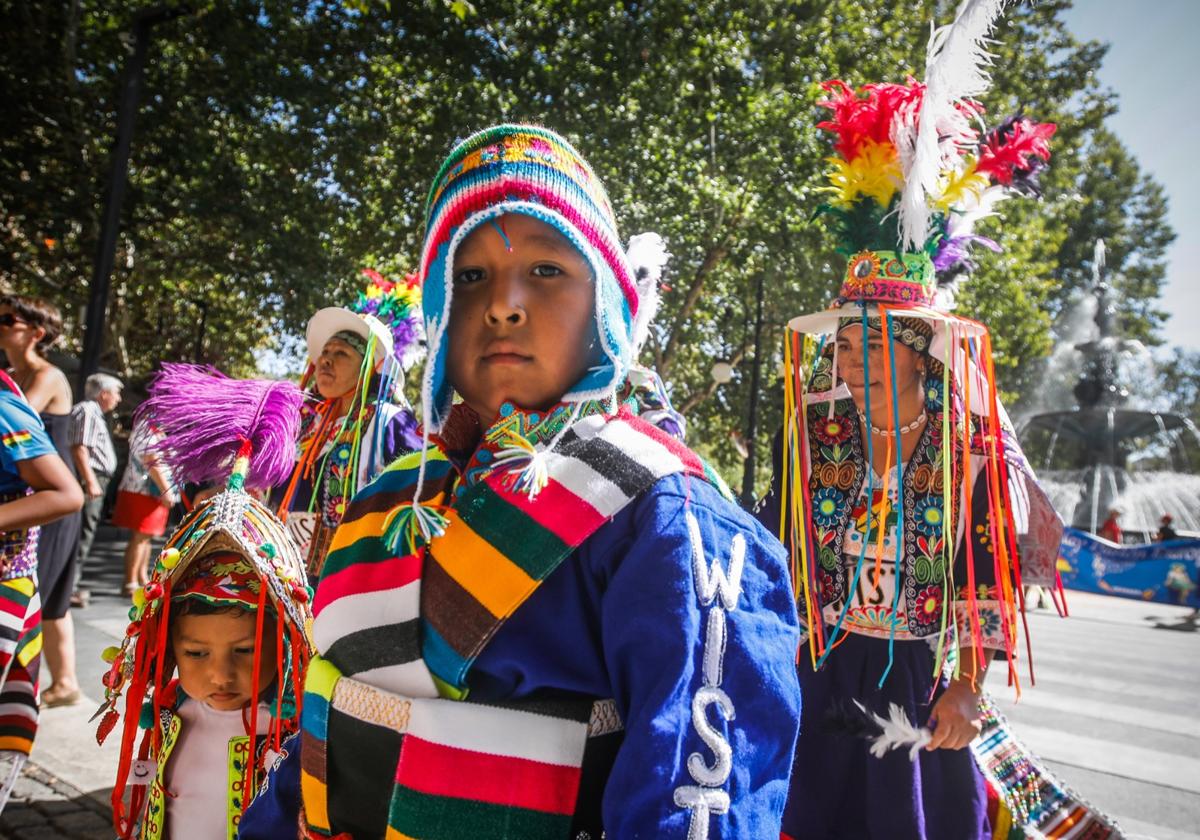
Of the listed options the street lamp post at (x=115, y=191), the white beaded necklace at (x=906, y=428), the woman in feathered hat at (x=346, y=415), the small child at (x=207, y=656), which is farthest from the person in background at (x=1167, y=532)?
the small child at (x=207, y=656)

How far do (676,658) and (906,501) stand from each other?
1.91m

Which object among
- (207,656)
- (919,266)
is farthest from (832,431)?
(207,656)

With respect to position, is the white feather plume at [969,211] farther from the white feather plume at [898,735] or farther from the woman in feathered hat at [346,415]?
the woman in feathered hat at [346,415]

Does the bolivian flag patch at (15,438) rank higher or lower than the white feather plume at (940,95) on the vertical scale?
lower

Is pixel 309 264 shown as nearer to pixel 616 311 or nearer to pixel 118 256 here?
pixel 118 256

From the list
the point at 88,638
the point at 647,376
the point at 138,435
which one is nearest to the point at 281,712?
the point at 138,435

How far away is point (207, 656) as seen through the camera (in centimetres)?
237

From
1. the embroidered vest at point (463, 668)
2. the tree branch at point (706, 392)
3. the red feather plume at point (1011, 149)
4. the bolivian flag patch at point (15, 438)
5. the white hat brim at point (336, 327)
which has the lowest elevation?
the embroidered vest at point (463, 668)

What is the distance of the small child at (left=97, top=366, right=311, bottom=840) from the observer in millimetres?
2291

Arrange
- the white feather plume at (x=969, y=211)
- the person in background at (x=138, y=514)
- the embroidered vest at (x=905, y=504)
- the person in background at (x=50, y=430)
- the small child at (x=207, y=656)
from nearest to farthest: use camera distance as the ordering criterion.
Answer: the small child at (x=207, y=656) < the embroidered vest at (x=905, y=504) < the white feather plume at (x=969, y=211) < the person in background at (x=50, y=430) < the person in background at (x=138, y=514)

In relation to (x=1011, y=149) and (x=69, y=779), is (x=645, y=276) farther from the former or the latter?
(x=69, y=779)

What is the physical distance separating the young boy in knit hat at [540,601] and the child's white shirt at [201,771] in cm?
106

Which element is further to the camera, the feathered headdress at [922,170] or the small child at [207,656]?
the feathered headdress at [922,170]

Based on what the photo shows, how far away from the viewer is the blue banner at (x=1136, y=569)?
12.9m
